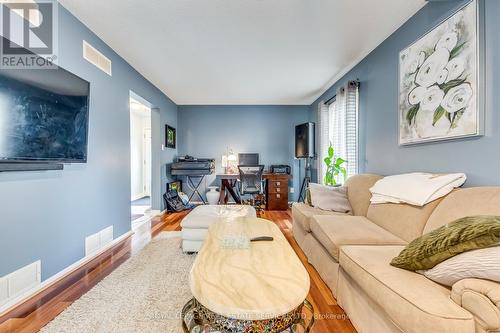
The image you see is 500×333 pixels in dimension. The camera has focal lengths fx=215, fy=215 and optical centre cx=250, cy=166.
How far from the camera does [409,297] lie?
3.04 ft

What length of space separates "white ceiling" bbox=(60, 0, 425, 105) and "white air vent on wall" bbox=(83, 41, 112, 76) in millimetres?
199

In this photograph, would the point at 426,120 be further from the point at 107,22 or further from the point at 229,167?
the point at 229,167

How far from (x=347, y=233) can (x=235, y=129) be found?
4.22 m

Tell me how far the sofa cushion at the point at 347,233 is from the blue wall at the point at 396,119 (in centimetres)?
73

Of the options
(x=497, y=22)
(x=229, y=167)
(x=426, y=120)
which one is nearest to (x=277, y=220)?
(x=229, y=167)

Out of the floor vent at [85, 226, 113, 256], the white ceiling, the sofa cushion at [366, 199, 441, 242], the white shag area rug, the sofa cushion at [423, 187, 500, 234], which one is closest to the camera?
the sofa cushion at [423, 187, 500, 234]

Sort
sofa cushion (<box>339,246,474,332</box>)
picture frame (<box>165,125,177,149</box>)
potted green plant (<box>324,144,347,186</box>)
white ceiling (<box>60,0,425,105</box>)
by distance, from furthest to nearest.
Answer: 1. picture frame (<box>165,125,177,149</box>)
2. potted green plant (<box>324,144,347,186</box>)
3. white ceiling (<box>60,0,425,105</box>)
4. sofa cushion (<box>339,246,474,332</box>)

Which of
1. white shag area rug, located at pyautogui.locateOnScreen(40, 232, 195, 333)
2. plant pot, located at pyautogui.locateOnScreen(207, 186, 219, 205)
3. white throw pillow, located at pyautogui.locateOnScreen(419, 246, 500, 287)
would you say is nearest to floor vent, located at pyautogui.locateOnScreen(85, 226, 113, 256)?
white shag area rug, located at pyautogui.locateOnScreen(40, 232, 195, 333)

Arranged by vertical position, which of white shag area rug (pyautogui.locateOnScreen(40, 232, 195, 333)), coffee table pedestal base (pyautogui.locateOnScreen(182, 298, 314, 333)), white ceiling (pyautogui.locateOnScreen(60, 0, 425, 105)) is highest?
white ceiling (pyautogui.locateOnScreen(60, 0, 425, 105))

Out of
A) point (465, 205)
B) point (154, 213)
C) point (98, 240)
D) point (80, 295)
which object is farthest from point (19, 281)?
point (465, 205)

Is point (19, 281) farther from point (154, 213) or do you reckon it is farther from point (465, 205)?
point (465, 205)

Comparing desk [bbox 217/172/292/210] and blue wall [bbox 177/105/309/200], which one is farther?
blue wall [bbox 177/105/309/200]

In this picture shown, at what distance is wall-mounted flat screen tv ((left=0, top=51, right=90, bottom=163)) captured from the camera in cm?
146

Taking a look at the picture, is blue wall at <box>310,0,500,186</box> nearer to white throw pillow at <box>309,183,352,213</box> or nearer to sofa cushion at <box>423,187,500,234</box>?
sofa cushion at <box>423,187,500,234</box>
